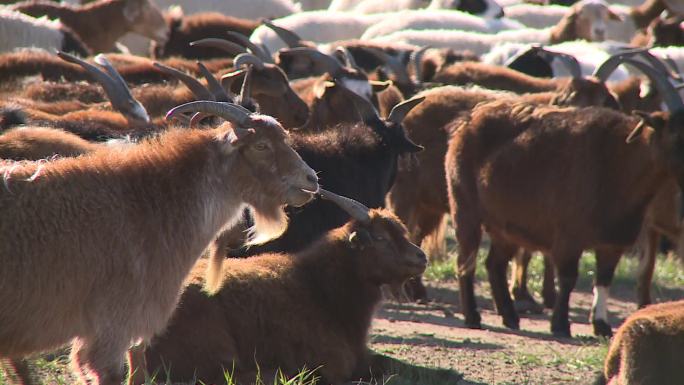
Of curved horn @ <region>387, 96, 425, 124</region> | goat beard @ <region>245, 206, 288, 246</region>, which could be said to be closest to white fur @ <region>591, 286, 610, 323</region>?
curved horn @ <region>387, 96, 425, 124</region>

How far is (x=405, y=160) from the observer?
32.6ft

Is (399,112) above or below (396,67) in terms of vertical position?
above

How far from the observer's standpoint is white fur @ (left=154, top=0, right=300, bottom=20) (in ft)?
68.3

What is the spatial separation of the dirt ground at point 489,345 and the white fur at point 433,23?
8862 mm

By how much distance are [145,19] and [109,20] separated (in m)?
0.46

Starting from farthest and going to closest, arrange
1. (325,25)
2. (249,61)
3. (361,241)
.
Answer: (325,25) < (249,61) < (361,241)

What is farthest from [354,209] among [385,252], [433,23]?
[433,23]

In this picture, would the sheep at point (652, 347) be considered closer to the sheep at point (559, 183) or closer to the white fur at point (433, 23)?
the sheep at point (559, 183)

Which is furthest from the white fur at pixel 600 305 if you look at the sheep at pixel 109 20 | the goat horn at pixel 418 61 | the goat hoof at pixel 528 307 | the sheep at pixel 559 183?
the sheep at pixel 109 20

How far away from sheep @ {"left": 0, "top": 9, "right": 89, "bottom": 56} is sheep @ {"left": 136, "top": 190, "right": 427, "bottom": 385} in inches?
283

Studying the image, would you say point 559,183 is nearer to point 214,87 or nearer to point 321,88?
point 321,88

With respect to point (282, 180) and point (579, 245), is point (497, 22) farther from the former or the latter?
point (282, 180)

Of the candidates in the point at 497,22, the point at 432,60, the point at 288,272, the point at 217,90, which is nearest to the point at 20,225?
the point at 288,272

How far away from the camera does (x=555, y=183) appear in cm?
896
